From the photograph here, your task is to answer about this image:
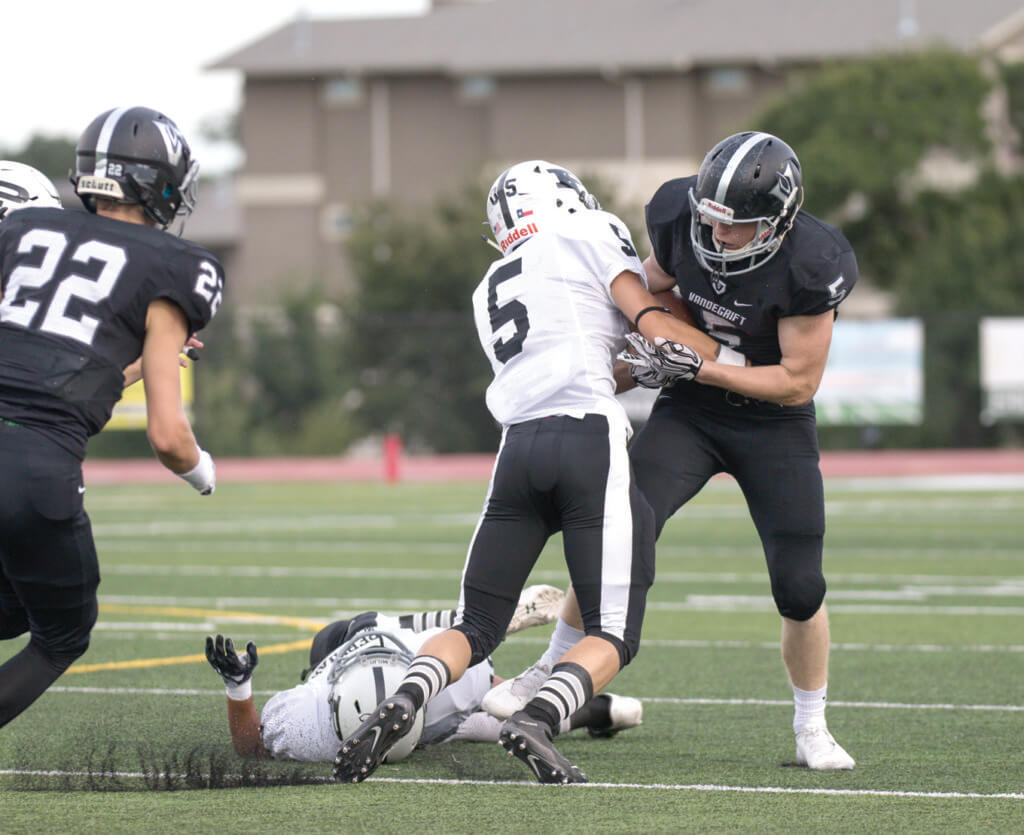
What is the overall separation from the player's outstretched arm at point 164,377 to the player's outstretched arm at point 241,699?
861 millimetres

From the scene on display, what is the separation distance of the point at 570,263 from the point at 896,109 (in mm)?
26637

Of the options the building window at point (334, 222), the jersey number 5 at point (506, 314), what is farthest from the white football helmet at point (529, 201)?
the building window at point (334, 222)

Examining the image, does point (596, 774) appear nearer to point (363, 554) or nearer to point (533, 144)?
point (363, 554)

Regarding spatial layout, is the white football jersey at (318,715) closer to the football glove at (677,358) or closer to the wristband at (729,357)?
the football glove at (677,358)

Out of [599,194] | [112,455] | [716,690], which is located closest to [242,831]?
[716,690]

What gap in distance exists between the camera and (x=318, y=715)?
489 centimetres

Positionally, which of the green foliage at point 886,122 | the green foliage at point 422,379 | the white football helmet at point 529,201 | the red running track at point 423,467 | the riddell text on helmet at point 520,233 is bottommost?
the red running track at point 423,467

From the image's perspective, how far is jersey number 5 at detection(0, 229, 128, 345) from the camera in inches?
161

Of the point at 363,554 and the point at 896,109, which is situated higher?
the point at 896,109

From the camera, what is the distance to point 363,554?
12.1 m

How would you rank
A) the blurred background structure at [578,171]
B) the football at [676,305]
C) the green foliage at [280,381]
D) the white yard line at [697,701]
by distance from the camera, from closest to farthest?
the football at [676,305], the white yard line at [697,701], the blurred background structure at [578,171], the green foliage at [280,381]

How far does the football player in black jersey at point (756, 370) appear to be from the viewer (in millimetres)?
4715

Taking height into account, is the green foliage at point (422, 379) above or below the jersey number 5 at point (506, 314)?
below

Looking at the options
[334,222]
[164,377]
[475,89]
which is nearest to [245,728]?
[164,377]
